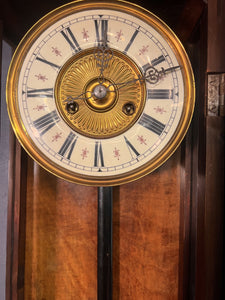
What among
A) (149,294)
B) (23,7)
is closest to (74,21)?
(23,7)

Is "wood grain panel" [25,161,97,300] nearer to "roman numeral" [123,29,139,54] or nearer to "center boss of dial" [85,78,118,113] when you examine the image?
"center boss of dial" [85,78,118,113]

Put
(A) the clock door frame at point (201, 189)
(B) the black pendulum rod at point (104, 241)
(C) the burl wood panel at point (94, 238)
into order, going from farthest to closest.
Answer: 1. (C) the burl wood panel at point (94, 238)
2. (B) the black pendulum rod at point (104, 241)
3. (A) the clock door frame at point (201, 189)

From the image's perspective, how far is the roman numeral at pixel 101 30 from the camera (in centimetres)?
102

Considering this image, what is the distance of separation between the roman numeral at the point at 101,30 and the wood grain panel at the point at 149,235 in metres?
0.50

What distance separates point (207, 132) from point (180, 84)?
176 mm

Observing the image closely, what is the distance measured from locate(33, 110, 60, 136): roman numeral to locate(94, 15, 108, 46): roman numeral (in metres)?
0.27

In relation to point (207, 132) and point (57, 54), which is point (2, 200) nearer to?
point (57, 54)

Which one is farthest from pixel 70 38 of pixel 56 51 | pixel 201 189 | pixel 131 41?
pixel 201 189

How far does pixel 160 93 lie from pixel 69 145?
0.33 m

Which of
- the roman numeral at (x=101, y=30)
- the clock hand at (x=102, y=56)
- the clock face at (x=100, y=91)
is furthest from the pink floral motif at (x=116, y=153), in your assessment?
the roman numeral at (x=101, y=30)

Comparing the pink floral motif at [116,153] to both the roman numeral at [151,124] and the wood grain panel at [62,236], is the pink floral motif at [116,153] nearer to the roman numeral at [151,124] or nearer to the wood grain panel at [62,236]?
the roman numeral at [151,124]

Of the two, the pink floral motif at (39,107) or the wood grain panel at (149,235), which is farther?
the wood grain panel at (149,235)

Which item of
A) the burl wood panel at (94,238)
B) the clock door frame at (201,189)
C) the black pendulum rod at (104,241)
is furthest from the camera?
the burl wood panel at (94,238)

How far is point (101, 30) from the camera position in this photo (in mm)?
1017
